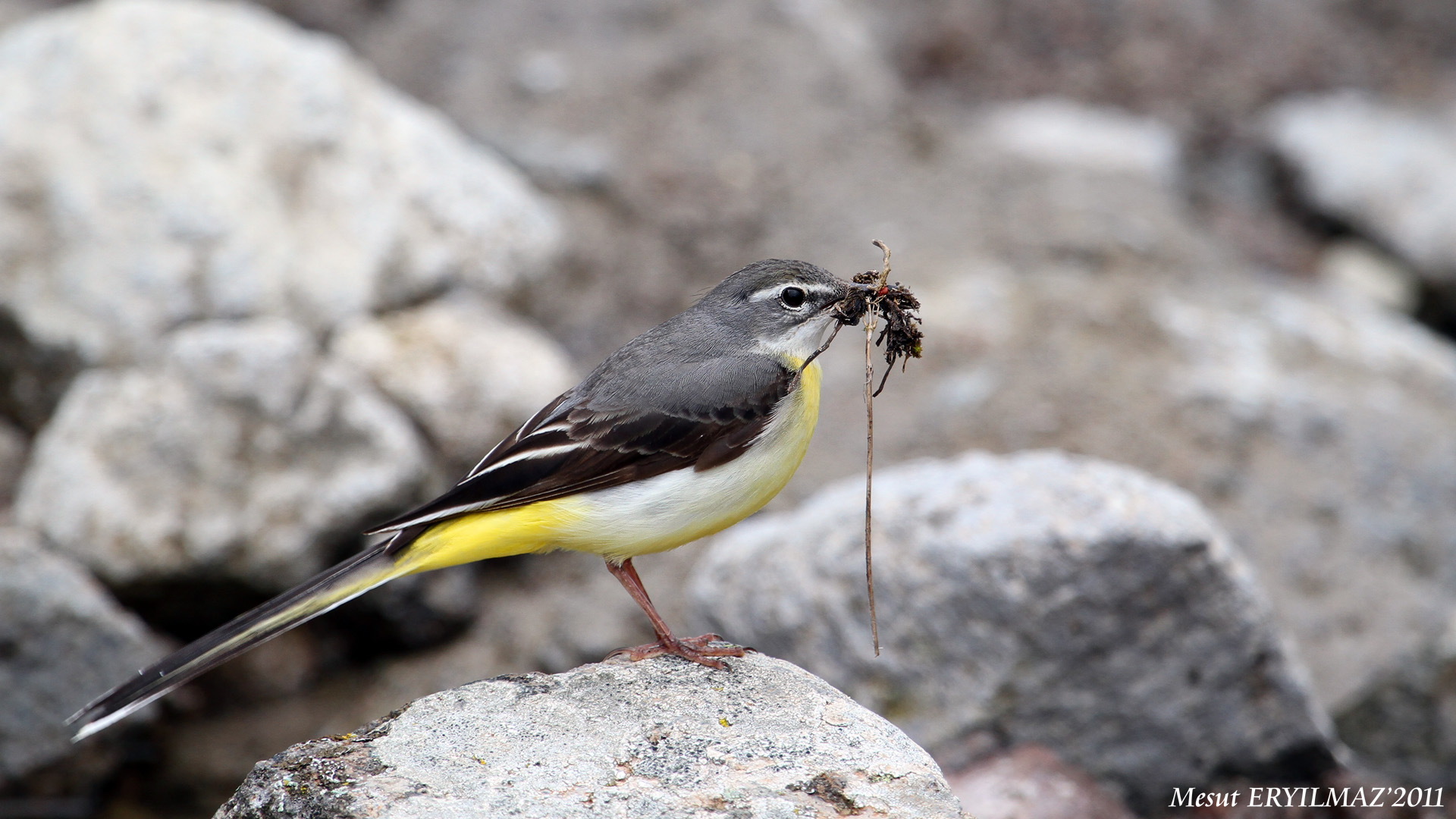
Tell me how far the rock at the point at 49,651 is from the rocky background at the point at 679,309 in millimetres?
31

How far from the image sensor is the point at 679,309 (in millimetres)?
11219

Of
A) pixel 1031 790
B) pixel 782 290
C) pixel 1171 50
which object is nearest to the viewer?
pixel 782 290

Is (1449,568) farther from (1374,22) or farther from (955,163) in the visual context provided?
(1374,22)

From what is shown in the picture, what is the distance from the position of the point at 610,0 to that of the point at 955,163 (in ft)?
14.1

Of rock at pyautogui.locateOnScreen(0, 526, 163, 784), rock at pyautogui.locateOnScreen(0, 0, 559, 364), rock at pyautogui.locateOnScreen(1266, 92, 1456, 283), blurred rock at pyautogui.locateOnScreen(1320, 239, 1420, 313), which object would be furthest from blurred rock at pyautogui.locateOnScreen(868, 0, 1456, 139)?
rock at pyautogui.locateOnScreen(0, 526, 163, 784)

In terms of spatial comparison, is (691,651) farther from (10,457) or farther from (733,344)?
(10,457)

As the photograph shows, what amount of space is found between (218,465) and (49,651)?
1523 mm

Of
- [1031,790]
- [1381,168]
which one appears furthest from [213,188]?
[1381,168]

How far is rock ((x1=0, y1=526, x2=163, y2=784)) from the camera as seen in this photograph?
7461 mm

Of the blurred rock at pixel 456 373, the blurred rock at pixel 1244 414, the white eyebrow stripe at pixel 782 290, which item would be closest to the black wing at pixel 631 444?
the white eyebrow stripe at pixel 782 290

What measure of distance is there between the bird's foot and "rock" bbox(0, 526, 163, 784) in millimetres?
3733

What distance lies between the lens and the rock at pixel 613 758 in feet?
14.3

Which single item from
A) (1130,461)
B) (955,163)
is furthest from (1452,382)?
(955,163)

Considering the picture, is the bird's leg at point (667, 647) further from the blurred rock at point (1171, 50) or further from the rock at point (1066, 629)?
the blurred rock at point (1171, 50)
